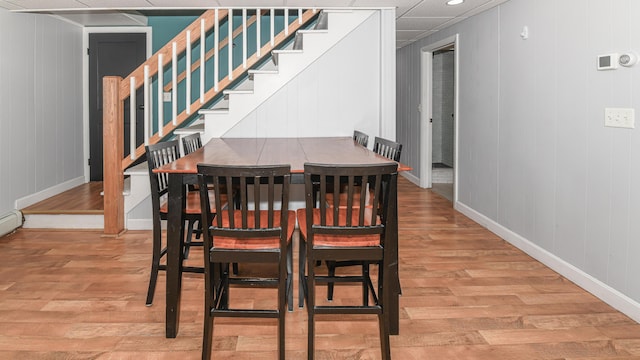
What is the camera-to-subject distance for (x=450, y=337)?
2629 mm

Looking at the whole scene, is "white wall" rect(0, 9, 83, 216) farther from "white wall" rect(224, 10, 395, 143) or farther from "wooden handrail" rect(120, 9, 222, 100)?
"white wall" rect(224, 10, 395, 143)

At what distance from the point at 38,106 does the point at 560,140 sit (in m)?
4.98

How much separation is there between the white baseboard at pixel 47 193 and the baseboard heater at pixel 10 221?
0.15 metres

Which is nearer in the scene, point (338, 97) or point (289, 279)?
point (289, 279)

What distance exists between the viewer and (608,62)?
304 cm

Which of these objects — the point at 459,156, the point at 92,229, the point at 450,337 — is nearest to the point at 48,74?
the point at 92,229

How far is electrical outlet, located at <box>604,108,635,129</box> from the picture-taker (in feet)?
9.46

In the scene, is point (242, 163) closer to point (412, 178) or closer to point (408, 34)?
point (408, 34)

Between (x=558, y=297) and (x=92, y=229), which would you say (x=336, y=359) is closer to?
(x=558, y=297)

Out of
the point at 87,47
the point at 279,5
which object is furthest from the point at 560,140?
the point at 87,47

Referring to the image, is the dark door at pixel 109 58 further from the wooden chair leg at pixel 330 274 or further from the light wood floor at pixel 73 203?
the wooden chair leg at pixel 330 274

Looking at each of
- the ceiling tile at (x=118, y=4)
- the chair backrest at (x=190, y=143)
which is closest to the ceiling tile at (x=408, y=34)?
the ceiling tile at (x=118, y=4)

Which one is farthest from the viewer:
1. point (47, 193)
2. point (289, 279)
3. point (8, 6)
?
point (47, 193)

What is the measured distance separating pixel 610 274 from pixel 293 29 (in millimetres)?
3290
